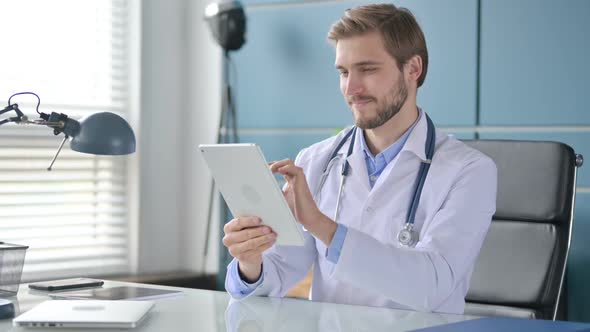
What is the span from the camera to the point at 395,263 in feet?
6.77

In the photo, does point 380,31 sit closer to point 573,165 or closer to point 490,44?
point 573,165

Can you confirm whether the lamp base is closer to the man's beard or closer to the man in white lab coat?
the man in white lab coat

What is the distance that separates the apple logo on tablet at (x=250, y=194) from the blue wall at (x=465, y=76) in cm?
178

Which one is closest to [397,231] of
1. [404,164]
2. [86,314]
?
[404,164]

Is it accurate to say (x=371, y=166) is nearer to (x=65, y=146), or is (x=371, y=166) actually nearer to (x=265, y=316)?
(x=265, y=316)

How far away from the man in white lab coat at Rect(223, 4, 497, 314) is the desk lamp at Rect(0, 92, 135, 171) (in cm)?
35

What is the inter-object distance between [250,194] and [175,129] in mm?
2624

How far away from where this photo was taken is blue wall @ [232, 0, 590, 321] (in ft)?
11.1

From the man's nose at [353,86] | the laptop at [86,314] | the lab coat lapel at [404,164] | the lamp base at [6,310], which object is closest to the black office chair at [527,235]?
the lab coat lapel at [404,164]

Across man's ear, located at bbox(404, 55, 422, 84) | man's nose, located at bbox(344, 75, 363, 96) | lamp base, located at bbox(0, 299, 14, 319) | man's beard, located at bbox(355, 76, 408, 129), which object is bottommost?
lamp base, located at bbox(0, 299, 14, 319)

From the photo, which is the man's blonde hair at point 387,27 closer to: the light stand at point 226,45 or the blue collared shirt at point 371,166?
the blue collared shirt at point 371,166

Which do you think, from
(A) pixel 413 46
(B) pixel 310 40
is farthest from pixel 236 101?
(A) pixel 413 46

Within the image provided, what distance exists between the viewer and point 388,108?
2.38m

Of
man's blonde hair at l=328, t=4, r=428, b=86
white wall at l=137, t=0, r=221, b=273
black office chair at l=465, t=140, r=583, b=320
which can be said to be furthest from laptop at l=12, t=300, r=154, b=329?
white wall at l=137, t=0, r=221, b=273
